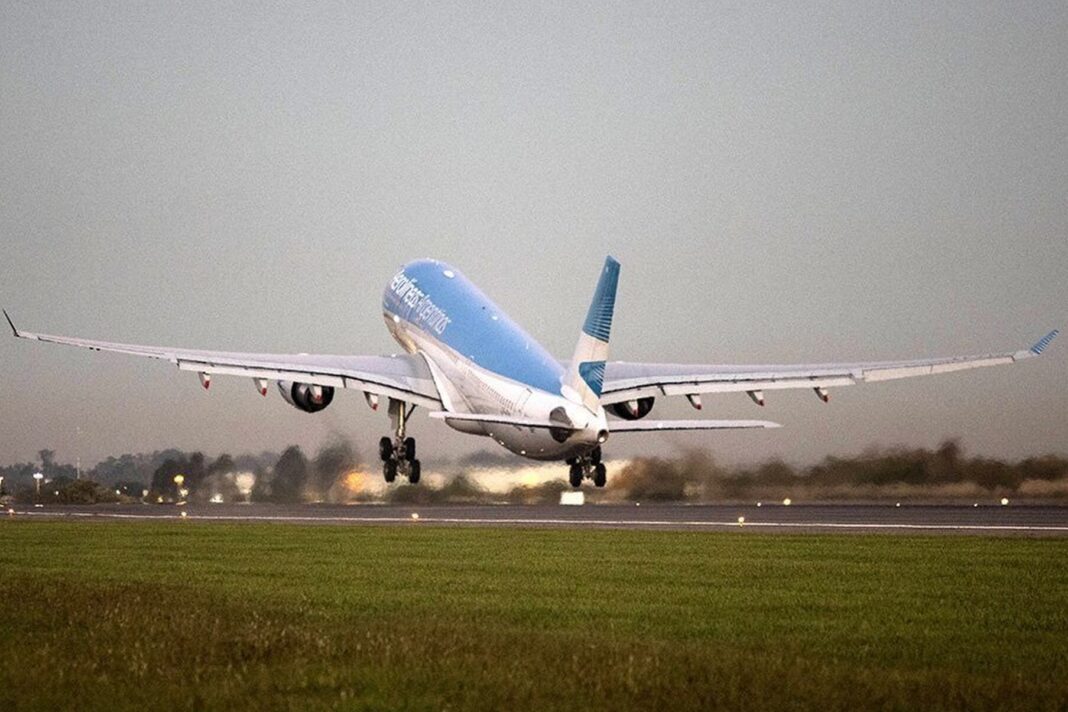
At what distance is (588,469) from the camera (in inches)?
2559

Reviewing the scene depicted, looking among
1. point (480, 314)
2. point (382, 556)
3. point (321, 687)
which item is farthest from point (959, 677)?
point (480, 314)

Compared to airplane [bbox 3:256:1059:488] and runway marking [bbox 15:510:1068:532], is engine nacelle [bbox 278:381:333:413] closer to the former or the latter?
airplane [bbox 3:256:1059:488]

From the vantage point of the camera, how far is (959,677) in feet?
58.4

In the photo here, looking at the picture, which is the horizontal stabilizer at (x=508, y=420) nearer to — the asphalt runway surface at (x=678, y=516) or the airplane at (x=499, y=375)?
the airplane at (x=499, y=375)

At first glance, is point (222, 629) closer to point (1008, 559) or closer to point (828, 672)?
point (828, 672)

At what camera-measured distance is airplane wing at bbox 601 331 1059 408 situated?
198ft

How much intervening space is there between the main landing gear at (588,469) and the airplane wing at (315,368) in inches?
302

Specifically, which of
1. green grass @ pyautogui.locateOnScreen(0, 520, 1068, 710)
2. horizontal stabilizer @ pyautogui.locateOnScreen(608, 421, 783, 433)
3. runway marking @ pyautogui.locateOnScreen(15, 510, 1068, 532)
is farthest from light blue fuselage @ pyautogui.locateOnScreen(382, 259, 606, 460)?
green grass @ pyautogui.locateOnScreen(0, 520, 1068, 710)

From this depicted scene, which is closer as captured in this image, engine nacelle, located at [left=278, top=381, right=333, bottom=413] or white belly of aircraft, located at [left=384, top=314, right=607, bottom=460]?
white belly of aircraft, located at [left=384, top=314, right=607, bottom=460]

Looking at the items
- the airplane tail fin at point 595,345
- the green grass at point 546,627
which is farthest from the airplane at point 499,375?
the green grass at point 546,627

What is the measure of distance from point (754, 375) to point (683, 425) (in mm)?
11653

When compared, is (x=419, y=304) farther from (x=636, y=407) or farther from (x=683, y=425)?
(x=683, y=425)

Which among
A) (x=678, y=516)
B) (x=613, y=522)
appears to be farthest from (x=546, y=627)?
(x=678, y=516)

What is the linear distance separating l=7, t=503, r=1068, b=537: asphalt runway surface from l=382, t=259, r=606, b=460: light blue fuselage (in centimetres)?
350
